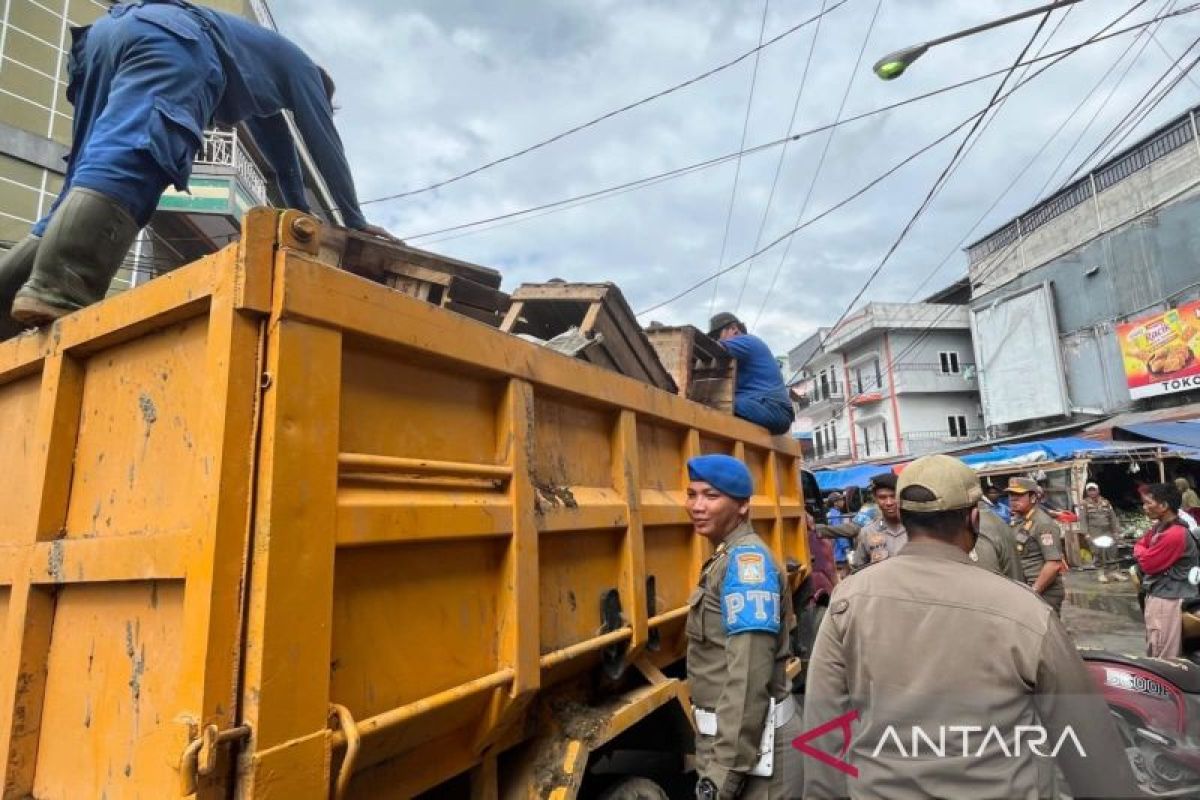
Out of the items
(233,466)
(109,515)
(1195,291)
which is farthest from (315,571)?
(1195,291)

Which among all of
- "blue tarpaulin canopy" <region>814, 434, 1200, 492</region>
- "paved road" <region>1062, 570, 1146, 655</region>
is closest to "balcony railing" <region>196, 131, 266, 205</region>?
"paved road" <region>1062, 570, 1146, 655</region>

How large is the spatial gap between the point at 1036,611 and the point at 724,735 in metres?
1.04

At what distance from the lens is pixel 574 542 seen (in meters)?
2.15

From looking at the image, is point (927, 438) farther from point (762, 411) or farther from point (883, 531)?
point (762, 411)

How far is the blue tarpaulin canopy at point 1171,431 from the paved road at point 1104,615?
415 cm

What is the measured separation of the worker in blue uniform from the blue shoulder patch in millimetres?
2145

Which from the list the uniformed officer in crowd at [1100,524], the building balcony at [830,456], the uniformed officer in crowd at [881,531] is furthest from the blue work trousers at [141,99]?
the building balcony at [830,456]

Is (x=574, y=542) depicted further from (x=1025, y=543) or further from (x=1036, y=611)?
(x=1025, y=543)

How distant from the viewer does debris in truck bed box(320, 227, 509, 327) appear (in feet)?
7.67

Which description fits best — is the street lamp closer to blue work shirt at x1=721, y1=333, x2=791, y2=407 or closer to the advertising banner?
blue work shirt at x1=721, y1=333, x2=791, y2=407

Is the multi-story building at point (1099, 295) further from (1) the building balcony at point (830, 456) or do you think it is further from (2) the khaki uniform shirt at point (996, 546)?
(2) the khaki uniform shirt at point (996, 546)

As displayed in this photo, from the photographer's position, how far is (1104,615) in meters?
9.66

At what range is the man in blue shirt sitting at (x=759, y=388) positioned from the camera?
4062 millimetres

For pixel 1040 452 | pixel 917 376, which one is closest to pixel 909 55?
pixel 1040 452
